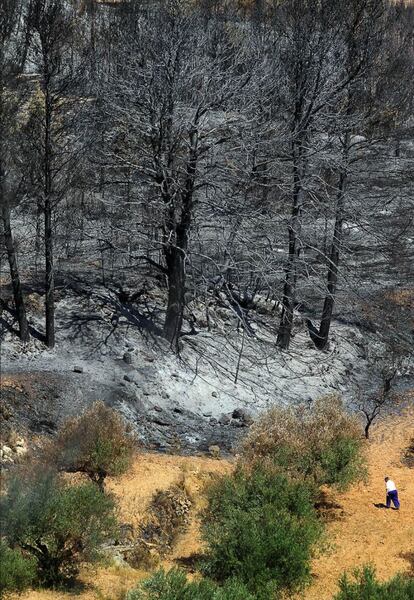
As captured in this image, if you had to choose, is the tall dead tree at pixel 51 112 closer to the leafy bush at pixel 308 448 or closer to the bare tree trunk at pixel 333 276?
the leafy bush at pixel 308 448

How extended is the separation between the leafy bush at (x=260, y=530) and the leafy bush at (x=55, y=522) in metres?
1.94

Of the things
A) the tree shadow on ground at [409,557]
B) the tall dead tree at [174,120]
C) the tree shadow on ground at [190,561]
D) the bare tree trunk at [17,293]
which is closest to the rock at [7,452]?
the tree shadow on ground at [190,561]

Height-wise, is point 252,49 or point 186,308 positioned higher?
point 252,49

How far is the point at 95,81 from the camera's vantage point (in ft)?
61.4

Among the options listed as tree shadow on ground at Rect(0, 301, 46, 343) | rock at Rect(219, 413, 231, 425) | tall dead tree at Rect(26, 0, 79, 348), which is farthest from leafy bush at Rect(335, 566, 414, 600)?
tree shadow on ground at Rect(0, 301, 46, 343)

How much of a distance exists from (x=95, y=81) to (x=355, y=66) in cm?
722

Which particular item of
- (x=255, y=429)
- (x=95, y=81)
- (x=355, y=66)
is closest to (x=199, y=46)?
(x=95, y=81)

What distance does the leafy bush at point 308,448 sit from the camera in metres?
13.4

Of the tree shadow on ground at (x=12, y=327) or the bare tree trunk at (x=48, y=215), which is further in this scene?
the tree shadow on ground at (x=12, y=327)

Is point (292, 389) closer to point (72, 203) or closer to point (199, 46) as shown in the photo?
point (72, 203)

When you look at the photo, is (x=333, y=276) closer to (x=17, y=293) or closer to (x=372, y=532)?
(x=372, y=532)

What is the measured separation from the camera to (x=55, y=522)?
948 centimetres

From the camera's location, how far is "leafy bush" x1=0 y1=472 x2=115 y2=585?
8656mm

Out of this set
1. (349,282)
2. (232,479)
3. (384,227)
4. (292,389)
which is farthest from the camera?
(384,227)
